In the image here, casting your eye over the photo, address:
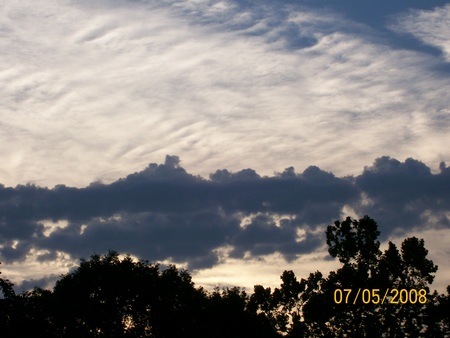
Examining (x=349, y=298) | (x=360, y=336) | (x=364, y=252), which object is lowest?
(x=360, y=336)

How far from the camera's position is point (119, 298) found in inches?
3575

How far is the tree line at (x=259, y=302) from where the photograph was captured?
7056 cm

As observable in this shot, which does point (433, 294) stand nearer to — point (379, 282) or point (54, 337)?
point (379, 282)

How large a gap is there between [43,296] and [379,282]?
5228 cm

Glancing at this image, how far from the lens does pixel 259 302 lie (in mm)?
93750

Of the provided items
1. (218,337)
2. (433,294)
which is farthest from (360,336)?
(218,337)

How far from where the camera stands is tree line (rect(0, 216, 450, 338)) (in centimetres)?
7056
